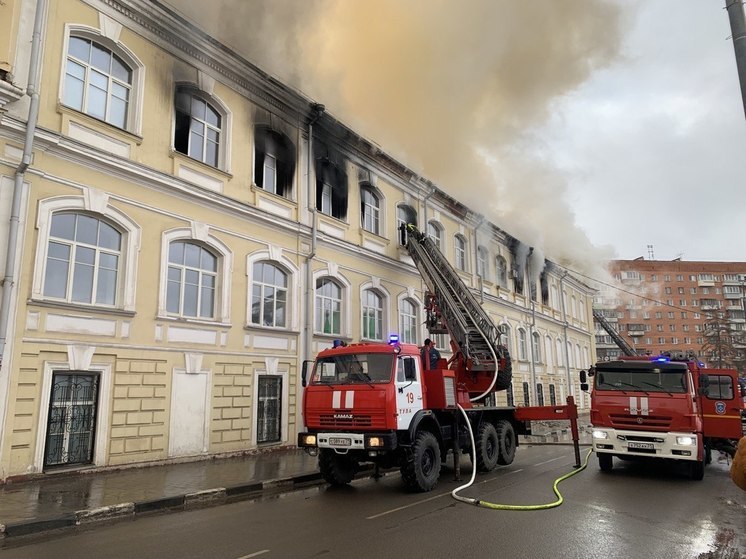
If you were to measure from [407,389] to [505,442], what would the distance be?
163 inches

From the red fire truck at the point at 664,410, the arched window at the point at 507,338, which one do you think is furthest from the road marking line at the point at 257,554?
the arched window at the point at 507,338

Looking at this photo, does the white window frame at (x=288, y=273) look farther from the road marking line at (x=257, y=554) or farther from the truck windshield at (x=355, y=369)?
the road marking line at (x=257, y=554)

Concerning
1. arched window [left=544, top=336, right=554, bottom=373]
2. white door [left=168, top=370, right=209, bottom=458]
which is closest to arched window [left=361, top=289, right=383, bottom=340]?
white door [left=168, top=370, right=209, bottom=458]

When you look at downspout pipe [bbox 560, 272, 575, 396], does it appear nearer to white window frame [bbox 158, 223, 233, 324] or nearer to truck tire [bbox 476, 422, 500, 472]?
truck tire [bbox 476, 422, 500, 472]

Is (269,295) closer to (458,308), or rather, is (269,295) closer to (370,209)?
(458,308)

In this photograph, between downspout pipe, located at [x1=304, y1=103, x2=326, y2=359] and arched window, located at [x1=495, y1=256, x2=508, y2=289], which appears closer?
downspout pipe, located at [x1=304, y1=103, x2=326, y2=359]

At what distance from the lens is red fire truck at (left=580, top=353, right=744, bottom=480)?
1011 centimetres

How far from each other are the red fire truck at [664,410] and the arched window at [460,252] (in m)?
14.8

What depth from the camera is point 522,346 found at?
3189 cm

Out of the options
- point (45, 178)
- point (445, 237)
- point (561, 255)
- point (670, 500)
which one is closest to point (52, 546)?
point (45, 178)

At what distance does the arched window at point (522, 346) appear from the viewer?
103 ft

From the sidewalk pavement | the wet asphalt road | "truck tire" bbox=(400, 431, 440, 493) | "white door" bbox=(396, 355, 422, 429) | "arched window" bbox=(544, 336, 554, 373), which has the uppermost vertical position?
"arched window" bbox=(544, 336, 554, 373)

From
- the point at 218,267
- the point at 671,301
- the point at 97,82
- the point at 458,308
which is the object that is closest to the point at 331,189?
the point at 218,267

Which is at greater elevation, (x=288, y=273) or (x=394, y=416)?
(x=288, y=273)
